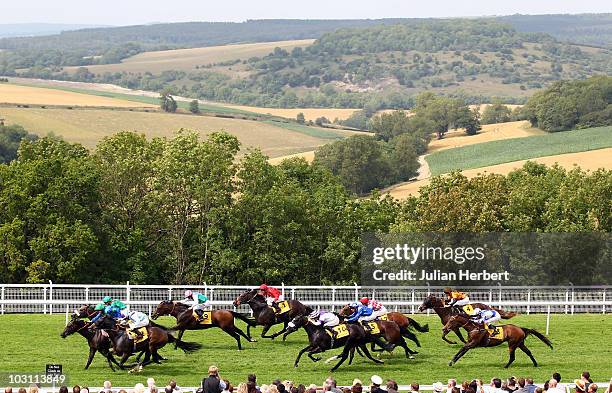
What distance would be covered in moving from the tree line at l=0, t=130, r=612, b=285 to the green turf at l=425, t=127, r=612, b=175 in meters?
40.8

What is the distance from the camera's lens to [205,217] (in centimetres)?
3962

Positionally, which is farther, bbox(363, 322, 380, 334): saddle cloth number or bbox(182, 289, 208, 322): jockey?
bbox(182, 289, 208, 322): jockey

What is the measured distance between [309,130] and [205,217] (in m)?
95.2

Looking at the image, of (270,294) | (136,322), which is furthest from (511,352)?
(136,322)

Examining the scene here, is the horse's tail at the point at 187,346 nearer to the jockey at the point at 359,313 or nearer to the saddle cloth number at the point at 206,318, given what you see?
the saddle cloth number at the point at 206,318

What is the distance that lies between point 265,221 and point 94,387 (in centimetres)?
1928

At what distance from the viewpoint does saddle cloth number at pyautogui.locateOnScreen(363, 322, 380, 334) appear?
71.2 ft

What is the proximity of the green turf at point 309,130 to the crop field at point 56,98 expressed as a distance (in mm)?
15824

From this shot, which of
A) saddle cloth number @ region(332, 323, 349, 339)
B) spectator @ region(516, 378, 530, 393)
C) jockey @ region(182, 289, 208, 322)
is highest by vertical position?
spectator @ region(516, 378, 530, 393)

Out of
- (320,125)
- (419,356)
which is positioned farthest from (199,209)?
(320,125)

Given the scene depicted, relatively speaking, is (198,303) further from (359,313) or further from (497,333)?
(497,333)

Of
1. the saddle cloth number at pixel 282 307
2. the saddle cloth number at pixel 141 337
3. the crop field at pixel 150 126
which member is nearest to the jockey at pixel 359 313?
the saddle cloth number at pixel 282 307

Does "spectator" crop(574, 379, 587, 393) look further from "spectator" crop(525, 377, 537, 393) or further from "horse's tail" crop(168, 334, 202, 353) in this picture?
"horse's tail" crop(168, 334, 202, 353)

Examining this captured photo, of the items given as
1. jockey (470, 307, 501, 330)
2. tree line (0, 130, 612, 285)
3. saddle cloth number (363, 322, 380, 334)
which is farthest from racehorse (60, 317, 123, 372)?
tree line (0, 130, 612, 285)
